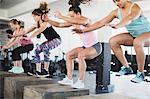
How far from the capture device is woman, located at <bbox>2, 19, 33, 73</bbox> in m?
5.02

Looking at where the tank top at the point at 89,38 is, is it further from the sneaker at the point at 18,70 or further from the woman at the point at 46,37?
the sneaker at the point at 18,70

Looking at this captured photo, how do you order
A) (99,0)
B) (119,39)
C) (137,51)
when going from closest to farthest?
(137,51)
(119,39)
(99,0)

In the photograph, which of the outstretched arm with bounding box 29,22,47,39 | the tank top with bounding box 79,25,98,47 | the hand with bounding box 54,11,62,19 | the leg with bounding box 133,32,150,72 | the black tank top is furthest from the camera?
the outstretched arm with bounding box 29,22,47,39

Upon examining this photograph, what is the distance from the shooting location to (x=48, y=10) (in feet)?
14.4

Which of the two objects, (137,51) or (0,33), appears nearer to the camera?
(137,51)

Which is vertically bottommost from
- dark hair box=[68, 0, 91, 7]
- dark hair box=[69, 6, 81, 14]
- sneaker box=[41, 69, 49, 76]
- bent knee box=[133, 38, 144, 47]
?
sneaker box=[41, 69, 49, 76]

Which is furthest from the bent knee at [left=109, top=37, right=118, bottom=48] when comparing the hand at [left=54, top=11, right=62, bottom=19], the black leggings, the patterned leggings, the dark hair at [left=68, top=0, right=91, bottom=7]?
the black leggings

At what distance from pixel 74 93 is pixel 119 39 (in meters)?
0.95

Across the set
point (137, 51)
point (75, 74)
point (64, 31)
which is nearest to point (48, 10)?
point (64, 31)

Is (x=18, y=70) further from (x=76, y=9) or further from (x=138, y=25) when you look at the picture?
(x=138, y=25)

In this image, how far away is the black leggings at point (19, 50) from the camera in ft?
16.3

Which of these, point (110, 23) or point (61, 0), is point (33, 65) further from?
point (110, 23)

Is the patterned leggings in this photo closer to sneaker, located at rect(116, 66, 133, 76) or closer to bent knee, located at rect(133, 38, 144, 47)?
sneaker, located at rect(116, 66, 133, 76)

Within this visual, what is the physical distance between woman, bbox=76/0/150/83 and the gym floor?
15 centimetres
